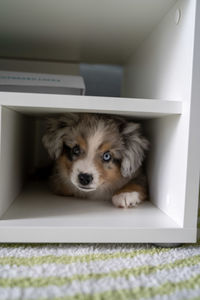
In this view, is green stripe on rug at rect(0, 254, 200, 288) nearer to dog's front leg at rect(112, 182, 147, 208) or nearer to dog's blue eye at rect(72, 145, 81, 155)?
dog's front leg at rect(112, 182, 147, 208)

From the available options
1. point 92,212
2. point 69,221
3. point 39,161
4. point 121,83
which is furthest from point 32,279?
point 121,83

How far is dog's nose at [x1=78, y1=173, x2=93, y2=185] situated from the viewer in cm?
112

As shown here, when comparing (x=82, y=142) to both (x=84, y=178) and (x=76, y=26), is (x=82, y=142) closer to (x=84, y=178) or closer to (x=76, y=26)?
(x=84, y=178)

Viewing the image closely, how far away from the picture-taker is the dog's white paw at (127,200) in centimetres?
112

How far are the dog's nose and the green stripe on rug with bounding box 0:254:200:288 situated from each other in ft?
1.40

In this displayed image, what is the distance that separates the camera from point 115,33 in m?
1.31

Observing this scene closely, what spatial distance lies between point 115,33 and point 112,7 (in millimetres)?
263

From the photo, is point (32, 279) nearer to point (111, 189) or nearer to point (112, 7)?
point (111, 189)

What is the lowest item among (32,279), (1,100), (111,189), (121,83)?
(32,279)

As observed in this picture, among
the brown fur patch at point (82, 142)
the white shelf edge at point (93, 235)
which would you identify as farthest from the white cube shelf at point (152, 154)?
the brown fur patch at point (82, 142)

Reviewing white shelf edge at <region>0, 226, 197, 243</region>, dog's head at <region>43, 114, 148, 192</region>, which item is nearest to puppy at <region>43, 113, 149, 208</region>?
dog's head at <region>43, 114, 148, 192</region>

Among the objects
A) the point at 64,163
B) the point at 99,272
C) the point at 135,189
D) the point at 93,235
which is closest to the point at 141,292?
the point at 99,272

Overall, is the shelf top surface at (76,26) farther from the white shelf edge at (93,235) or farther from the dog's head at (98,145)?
the white shelf edge at (93,235)

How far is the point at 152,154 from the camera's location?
1.28 meters
